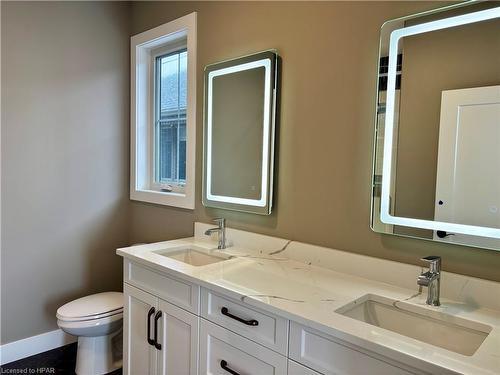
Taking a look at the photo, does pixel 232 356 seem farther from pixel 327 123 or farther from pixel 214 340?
pixel 327 123

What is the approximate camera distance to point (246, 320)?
1287mm

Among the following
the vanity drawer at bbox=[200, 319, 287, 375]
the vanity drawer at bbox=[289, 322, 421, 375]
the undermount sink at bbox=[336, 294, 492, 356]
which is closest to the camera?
the vanity drawer at bbox=[289, 322, 421, 375]

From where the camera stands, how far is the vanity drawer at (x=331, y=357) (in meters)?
0.97

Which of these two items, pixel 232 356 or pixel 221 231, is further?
pixel 221 231

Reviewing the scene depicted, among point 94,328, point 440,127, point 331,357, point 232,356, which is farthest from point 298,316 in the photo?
point 94,328

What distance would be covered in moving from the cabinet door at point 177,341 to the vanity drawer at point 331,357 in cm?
51

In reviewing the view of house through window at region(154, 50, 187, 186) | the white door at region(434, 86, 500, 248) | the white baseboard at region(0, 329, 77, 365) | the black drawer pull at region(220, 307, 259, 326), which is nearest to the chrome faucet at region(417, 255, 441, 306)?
the white door at region(434, 86, 500, 248)

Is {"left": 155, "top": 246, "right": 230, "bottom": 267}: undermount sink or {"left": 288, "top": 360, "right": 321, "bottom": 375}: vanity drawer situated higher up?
{"left": 155, "top": 246, "right": 230, "bottom": 267}: undermount sink

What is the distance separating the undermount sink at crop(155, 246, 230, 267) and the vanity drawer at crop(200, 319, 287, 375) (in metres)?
0.51

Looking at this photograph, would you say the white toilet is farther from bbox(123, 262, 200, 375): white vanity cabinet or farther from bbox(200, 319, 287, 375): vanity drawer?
bbox(200, 319, 287, 375): vanity drawer

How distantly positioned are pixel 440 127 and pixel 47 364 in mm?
2574

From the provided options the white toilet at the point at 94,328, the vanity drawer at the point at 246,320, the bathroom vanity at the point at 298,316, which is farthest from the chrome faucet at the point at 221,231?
the white toilet at the point at 94,328

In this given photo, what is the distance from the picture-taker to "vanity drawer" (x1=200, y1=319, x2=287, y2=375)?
122 centimetres

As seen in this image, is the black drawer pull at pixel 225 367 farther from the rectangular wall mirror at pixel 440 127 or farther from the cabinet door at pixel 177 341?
the rectangular wall mirror at pixel 440 127
